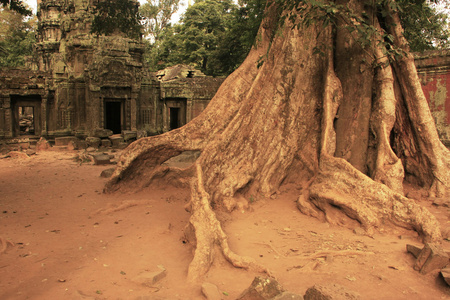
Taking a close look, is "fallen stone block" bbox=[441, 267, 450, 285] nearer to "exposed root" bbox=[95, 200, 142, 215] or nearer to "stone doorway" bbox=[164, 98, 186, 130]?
"exposed root" bbox=[95, 200, 142, 215]

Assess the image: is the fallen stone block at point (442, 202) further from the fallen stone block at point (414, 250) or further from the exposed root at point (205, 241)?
the exposed root at point (205, 241)

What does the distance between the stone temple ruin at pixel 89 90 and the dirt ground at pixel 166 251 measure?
954cm

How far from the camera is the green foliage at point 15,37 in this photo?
27.9m

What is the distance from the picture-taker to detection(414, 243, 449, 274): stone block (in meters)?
3.03

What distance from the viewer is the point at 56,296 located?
286 cm

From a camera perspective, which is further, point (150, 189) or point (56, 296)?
point (150, 189)

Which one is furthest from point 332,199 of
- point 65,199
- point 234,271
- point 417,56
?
point 417,56

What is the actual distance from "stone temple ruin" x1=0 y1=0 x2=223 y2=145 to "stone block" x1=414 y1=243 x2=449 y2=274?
12.8 m

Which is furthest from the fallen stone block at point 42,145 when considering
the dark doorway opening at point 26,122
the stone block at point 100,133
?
the dark doorway opening at point 26,122

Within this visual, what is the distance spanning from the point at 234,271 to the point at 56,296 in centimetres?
158

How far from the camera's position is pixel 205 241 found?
11.5 ft

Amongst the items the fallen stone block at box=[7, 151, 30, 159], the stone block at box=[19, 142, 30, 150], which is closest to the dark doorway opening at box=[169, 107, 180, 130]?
the stone block at box=[19, 142, 30, 150]

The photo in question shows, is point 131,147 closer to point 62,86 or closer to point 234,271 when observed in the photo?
point 234,271

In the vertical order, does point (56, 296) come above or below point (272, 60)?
below
